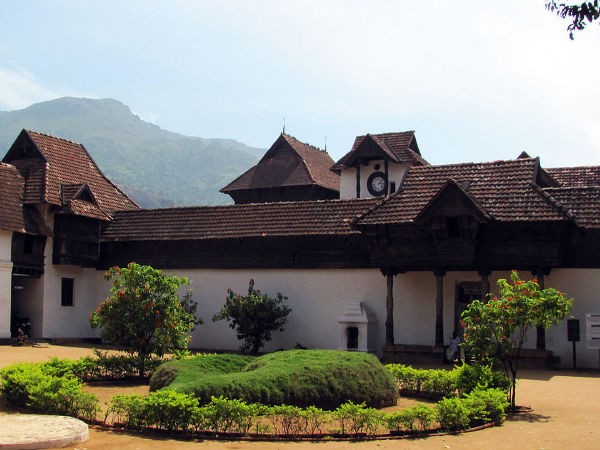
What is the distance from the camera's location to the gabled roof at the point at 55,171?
27.3m

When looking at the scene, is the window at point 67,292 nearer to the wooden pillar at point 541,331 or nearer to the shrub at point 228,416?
the wooden pillar at point 541,331

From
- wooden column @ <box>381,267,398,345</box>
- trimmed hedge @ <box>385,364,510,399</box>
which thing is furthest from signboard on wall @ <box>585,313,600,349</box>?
trimmed hedge @ <box>385,364,510,399</box>

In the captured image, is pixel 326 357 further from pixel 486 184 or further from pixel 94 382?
pixel 486 184

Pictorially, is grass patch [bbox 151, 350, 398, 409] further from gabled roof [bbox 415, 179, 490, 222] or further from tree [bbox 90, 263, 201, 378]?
gabled roof [bbox 415, 179, 490, 222]

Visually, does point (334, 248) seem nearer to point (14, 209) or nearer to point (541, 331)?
point (541, 331)

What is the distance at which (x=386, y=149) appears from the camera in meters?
37.6

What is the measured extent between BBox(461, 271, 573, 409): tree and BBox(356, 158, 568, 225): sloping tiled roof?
7.65 m

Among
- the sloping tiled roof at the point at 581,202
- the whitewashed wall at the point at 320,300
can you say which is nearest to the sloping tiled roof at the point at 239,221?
the whitewashed wall at the point at 320,300

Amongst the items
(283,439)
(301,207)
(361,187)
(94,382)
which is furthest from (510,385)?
(361,187)

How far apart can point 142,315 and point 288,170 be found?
25405 mm

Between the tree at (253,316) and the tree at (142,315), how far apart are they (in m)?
6.55

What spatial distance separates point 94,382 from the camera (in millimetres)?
15922

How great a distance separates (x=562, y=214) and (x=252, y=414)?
12.7 meters

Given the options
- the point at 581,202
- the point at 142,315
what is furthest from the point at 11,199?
the point at 581,202
